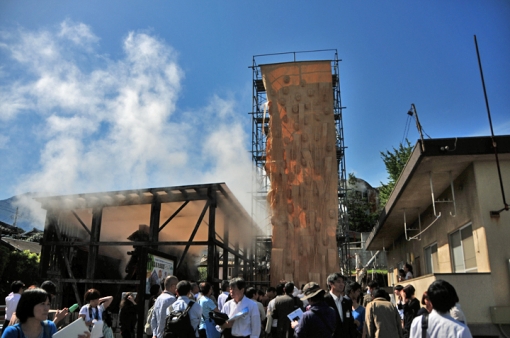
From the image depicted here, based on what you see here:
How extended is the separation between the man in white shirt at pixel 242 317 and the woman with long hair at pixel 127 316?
327cm

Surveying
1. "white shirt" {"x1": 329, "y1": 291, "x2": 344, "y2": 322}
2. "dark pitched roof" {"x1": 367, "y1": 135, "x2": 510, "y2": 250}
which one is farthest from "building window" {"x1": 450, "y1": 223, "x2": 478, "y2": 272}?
"white shirt" {"x1": 329, "y1": 291, "x2": 344, "y2": 322}

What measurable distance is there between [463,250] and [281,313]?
5.23 m

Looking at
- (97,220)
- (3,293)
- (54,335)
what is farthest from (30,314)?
(3,293)

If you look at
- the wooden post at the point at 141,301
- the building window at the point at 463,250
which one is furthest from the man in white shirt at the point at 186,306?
the building window at the point at 463,250

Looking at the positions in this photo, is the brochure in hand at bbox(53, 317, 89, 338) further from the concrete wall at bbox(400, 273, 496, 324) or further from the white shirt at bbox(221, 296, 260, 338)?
the concrete wall at bbox(400, 273, 496, 324)

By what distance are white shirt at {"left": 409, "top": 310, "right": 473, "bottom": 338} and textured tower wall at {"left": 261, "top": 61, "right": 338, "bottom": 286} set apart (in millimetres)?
9514

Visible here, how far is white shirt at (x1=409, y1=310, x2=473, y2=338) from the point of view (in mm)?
3164

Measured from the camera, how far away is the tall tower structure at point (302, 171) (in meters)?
12.9

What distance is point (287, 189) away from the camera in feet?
44.5

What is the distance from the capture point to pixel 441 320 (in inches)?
129

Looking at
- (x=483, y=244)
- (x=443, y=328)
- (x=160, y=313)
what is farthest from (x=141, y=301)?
(x=483, y=244)

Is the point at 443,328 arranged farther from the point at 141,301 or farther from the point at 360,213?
the point at 360,213

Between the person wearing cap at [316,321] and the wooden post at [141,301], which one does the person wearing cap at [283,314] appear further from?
the wooden post at [141,301]

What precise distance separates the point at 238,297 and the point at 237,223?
11.2 metres
